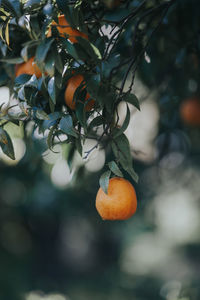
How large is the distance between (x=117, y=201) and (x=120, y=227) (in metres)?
3.55

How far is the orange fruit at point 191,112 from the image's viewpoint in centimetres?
193

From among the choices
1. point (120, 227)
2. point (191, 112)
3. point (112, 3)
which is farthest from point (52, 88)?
point (120, 227)

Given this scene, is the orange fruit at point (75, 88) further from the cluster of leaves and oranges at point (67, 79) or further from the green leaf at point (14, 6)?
the green leaf at point (14, 6)

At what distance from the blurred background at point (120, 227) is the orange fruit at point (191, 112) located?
3cm

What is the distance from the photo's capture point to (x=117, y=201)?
85cm

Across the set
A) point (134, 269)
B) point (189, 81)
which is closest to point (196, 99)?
point (189, 81)

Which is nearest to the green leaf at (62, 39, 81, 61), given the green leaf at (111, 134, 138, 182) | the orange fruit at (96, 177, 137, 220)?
the green leaf at (111, 134, 138, 182)

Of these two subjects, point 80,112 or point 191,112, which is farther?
point 191,112

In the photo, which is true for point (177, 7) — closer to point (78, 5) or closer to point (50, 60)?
point (78, 5)

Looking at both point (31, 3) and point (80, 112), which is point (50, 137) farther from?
point (31, 3)

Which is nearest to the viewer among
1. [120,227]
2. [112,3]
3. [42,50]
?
[42,50]

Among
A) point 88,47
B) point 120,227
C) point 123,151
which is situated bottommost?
point 120,227

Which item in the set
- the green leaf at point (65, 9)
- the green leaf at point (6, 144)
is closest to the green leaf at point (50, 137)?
the green leaf at point (6, 144)

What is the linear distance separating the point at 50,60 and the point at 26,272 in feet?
11.6
